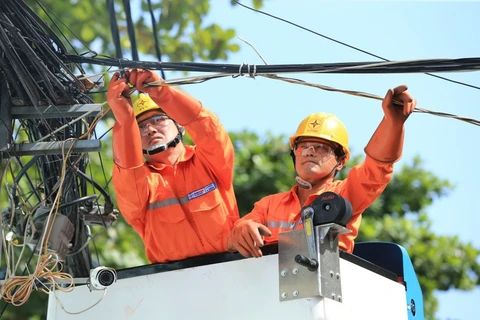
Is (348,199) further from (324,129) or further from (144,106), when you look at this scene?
(144,106)

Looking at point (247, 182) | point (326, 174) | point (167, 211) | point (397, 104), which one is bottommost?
point (167, 211)

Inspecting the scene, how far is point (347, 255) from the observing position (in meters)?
4.75

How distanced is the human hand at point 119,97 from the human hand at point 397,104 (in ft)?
4.63

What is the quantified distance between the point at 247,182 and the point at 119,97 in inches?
356

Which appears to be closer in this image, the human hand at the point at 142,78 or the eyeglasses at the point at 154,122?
the human hand at the point at 142,78

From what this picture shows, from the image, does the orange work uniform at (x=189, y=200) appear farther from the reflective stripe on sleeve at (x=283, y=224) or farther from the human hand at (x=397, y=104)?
the human hand at (x=397, y=104)

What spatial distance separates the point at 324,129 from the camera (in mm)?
5859

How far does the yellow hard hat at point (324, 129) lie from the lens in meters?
5.85

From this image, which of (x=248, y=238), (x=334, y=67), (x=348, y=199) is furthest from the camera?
(x=348, y=199)

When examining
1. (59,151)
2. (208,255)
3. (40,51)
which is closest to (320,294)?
(208,255)

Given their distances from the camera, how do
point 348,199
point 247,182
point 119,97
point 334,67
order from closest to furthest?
point 334,67 → point 119,97 → point 348,199 → point 247,182

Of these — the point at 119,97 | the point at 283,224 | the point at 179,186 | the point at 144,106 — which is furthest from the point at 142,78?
the point at 283,224

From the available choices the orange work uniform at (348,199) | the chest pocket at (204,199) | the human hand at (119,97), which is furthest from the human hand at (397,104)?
the human hand at (119,97)

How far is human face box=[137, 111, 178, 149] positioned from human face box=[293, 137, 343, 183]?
2.81ft
